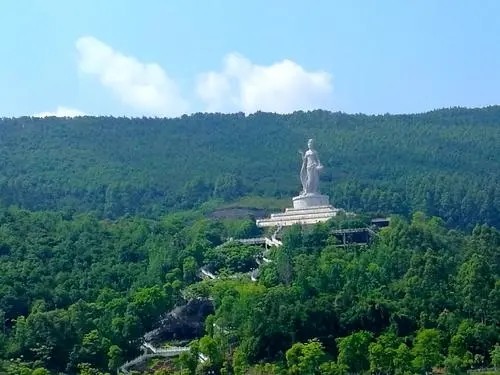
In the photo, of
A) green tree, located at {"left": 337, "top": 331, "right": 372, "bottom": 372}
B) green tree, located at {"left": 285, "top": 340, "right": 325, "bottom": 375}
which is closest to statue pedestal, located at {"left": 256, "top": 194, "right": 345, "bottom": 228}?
green tree, located at {"left": 337, "top": 331, "right": 372, "bottom": 372}

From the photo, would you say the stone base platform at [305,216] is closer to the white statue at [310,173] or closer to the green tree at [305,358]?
the white statue at [310,173]

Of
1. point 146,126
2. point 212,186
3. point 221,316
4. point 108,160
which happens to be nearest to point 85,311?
point 221,316

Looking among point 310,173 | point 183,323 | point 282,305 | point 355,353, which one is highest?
point 310,173

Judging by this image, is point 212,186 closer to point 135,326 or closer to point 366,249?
point 366,249

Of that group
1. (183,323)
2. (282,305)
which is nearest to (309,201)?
(183,323)

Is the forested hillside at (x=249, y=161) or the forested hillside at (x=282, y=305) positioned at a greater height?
the forested hillside at (x=249, y=161)

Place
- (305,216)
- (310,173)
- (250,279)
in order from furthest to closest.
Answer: (310,173) < (305,216) < (250,279)

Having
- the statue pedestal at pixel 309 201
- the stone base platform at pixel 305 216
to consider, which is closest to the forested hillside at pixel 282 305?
the stone base platform at pixel 305 216

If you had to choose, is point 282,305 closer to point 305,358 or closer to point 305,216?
point 305,358
